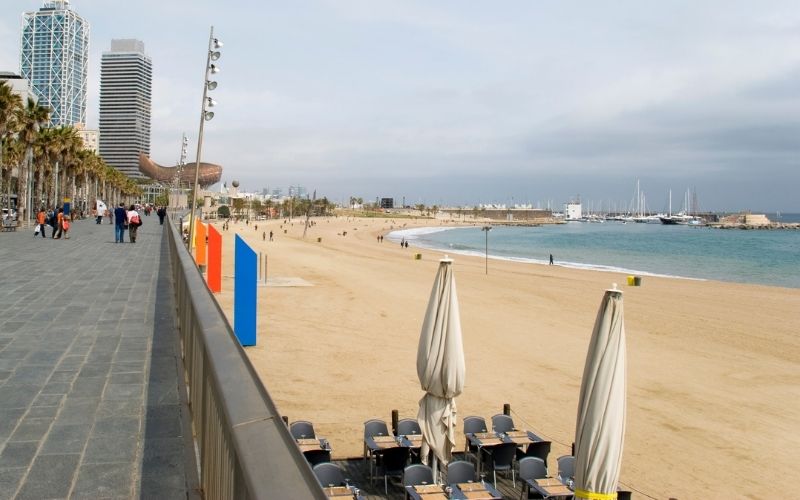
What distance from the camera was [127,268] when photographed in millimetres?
13984

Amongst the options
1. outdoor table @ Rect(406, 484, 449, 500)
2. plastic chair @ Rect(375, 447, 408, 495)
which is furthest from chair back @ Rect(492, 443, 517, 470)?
outdoor table @ Rect(406, 484, 449, 500)

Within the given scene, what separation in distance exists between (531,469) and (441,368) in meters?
1.48

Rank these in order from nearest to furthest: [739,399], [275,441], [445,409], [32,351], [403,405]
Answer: [275,441]
[32,351]
[445,409]
[403,405]
[739,399]

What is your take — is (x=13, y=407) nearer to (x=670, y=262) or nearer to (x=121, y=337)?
(x=121, y=337)

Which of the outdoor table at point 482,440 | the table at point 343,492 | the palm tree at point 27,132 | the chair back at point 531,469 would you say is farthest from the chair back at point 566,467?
the palm tree at point 27,132

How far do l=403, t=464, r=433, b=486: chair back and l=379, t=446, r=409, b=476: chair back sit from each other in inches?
22.3

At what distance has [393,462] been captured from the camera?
23.8ft

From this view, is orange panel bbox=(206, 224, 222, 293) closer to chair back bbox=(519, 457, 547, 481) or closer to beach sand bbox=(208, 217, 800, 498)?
beach sand bbox=(208, 217, 800, 498)

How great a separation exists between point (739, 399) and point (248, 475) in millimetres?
13565

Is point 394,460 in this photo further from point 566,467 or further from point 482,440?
point 566,467

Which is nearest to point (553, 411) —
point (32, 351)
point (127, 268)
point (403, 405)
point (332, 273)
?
point (403, 405)

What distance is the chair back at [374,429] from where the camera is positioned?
7.80 meters

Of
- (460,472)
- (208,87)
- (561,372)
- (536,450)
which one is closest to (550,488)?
(460,472)

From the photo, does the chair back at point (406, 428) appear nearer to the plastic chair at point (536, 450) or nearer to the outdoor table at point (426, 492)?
the plastic chair at point (536, 450)
